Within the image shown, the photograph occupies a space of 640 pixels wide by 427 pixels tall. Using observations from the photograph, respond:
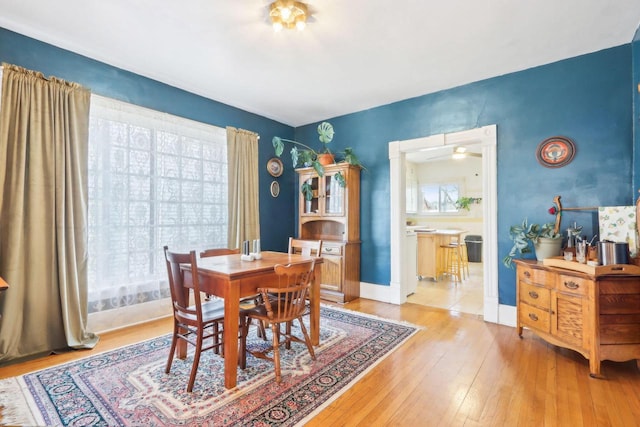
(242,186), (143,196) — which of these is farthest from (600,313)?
(143,196)

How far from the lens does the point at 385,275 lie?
4227mm

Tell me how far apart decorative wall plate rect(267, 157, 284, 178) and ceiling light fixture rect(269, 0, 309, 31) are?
252cm

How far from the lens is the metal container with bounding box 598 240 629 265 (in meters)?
2.23

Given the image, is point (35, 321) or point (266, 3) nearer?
point (266, 3)

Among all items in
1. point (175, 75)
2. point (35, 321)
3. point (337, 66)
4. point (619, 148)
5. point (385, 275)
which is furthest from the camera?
point (385, 275)

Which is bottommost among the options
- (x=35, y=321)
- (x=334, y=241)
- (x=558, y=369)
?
(x=558, y=369)

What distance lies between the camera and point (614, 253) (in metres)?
2.25

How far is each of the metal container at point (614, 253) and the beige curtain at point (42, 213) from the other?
4329mm

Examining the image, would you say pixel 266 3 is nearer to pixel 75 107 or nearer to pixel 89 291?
pixel 75 107

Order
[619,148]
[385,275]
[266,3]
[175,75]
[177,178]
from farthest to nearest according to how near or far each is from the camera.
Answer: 1. [385,275]
2. [177,178]
3. [175,75]
4. [619,148]
5. [266,3]

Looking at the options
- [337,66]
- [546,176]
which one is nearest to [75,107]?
[337,66]

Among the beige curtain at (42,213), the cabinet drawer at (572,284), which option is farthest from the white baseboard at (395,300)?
the beige curtain at (42,213)

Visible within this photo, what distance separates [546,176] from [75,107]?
4.61 meters

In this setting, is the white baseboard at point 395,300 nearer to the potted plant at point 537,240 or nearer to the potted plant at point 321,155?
the potted plant at point 537,240
